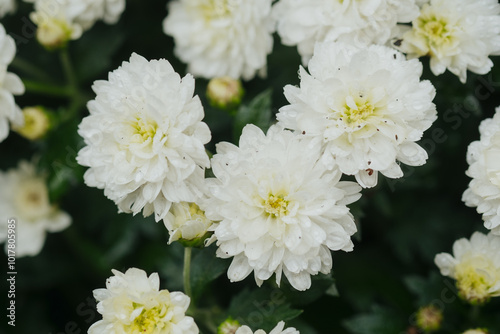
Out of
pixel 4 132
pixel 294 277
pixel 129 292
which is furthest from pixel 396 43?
pixel 4 132

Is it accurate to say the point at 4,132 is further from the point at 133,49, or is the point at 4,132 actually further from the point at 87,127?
the point at 133,49

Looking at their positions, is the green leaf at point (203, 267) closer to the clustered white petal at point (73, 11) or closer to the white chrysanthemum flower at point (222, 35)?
the white chrysanthemum flower at point (222, 35)

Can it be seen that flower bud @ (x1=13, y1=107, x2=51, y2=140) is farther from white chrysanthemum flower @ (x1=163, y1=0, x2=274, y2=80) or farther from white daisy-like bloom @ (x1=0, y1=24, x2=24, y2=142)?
white chrysanthemum flower @ (x1=163, y1=0, x2=274, y2=80)

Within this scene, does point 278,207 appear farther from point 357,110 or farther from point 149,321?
point 149,321

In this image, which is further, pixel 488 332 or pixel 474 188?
pixel 488 332

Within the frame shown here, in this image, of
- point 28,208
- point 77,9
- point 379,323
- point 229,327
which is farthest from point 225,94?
point 28,208

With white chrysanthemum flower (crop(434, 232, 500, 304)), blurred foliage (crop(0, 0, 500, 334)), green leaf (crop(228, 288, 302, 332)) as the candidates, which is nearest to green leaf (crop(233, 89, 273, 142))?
blurred foliage (crop(0, 0, 500, 334))
